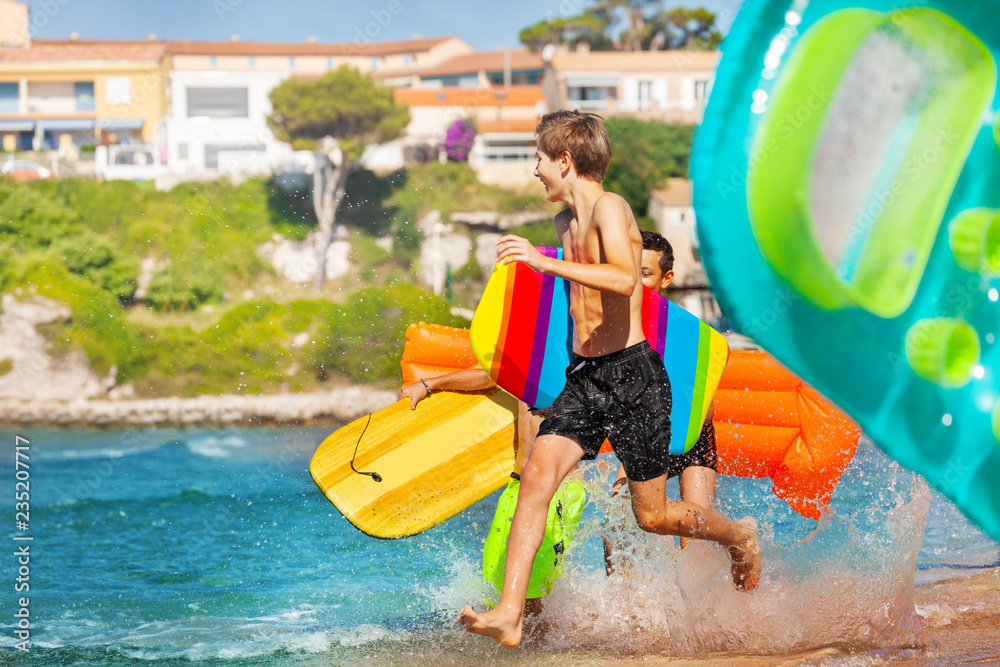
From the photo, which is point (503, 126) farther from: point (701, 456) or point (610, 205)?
point (610, 205)

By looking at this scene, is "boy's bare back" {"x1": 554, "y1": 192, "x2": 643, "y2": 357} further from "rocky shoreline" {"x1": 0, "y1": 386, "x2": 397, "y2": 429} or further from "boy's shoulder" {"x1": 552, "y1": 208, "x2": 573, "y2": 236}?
"rocky shoreline" {"x1": 0, "y1": 386, "x2": 397, "y2": 429}

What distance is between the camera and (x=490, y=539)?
128 inches

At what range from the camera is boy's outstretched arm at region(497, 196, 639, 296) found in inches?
90.8

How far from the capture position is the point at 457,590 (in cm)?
378

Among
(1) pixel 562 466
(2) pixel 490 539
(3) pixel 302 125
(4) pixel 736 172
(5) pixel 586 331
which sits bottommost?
(2) pixel 490 539

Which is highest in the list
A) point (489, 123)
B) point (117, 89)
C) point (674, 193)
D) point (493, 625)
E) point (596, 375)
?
point (117, 89)

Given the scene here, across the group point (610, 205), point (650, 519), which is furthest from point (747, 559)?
point (610, 205)

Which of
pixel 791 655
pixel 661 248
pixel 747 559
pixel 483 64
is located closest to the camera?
pixel 791 655

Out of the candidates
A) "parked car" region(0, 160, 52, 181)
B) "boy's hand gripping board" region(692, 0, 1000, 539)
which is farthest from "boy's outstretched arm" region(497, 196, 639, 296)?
"parked car" region(0, 160, 52, 181)

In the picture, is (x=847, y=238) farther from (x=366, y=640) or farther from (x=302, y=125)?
(x=302, y=125)

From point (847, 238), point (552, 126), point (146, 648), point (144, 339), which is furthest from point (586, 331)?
point (144, 339)

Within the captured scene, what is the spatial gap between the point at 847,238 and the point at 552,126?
1.02 metres

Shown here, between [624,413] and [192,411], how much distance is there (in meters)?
15.9

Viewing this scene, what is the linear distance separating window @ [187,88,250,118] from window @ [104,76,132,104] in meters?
5.90
